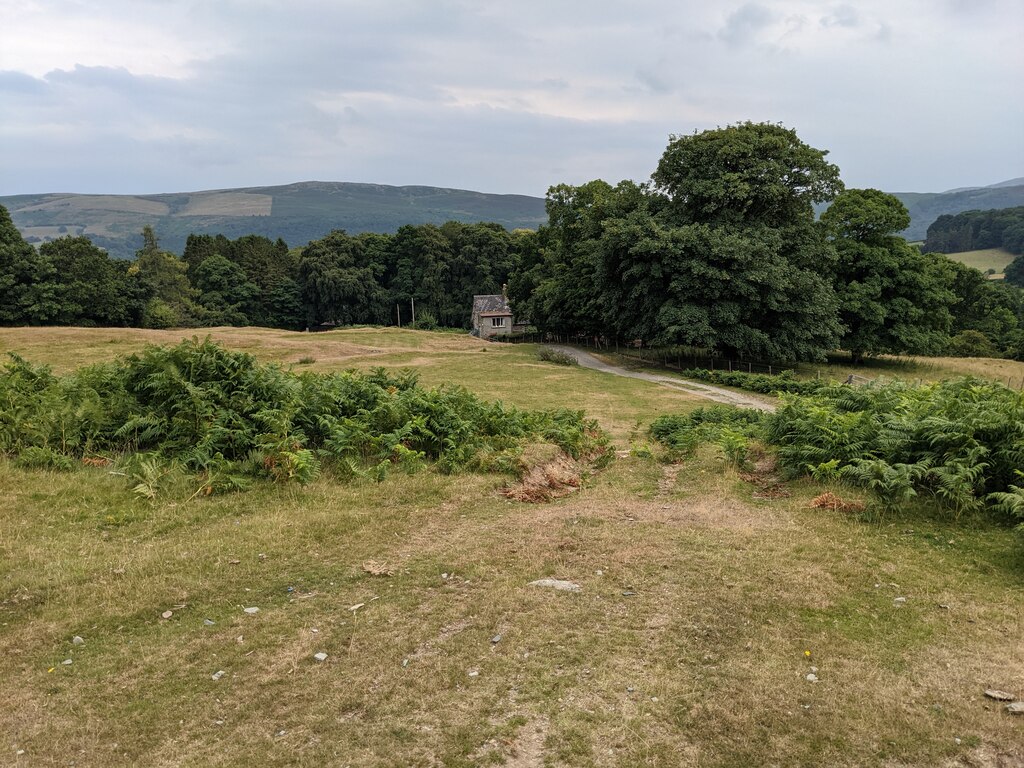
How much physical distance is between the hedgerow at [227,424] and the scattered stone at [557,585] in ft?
16.6

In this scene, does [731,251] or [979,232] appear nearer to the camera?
[731,251]

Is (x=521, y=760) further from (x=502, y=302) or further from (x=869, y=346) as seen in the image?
(x=502, y=302)

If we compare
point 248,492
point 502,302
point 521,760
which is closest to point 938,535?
point 521,760

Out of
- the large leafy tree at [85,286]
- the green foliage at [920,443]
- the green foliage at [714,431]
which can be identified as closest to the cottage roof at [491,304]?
the large leafy tree at [85,286]

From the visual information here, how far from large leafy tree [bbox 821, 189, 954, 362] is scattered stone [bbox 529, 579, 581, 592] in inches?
1667

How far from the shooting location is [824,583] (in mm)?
7086

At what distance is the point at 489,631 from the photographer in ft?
20.4

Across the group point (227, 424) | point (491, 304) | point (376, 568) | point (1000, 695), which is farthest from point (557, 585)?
point (491, 304)

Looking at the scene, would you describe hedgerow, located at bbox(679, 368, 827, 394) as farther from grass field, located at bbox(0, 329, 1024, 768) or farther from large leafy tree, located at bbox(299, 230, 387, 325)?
large leafy tree, located at bbox(299, 230, 387, 325)

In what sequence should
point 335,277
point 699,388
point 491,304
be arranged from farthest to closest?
point 335,277 → point 491,304 → point 699,388

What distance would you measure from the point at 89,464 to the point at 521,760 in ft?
34.6

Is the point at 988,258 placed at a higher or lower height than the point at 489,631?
higher

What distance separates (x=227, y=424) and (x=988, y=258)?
6542 inches

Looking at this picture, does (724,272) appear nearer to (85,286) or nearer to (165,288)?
(85,286)
